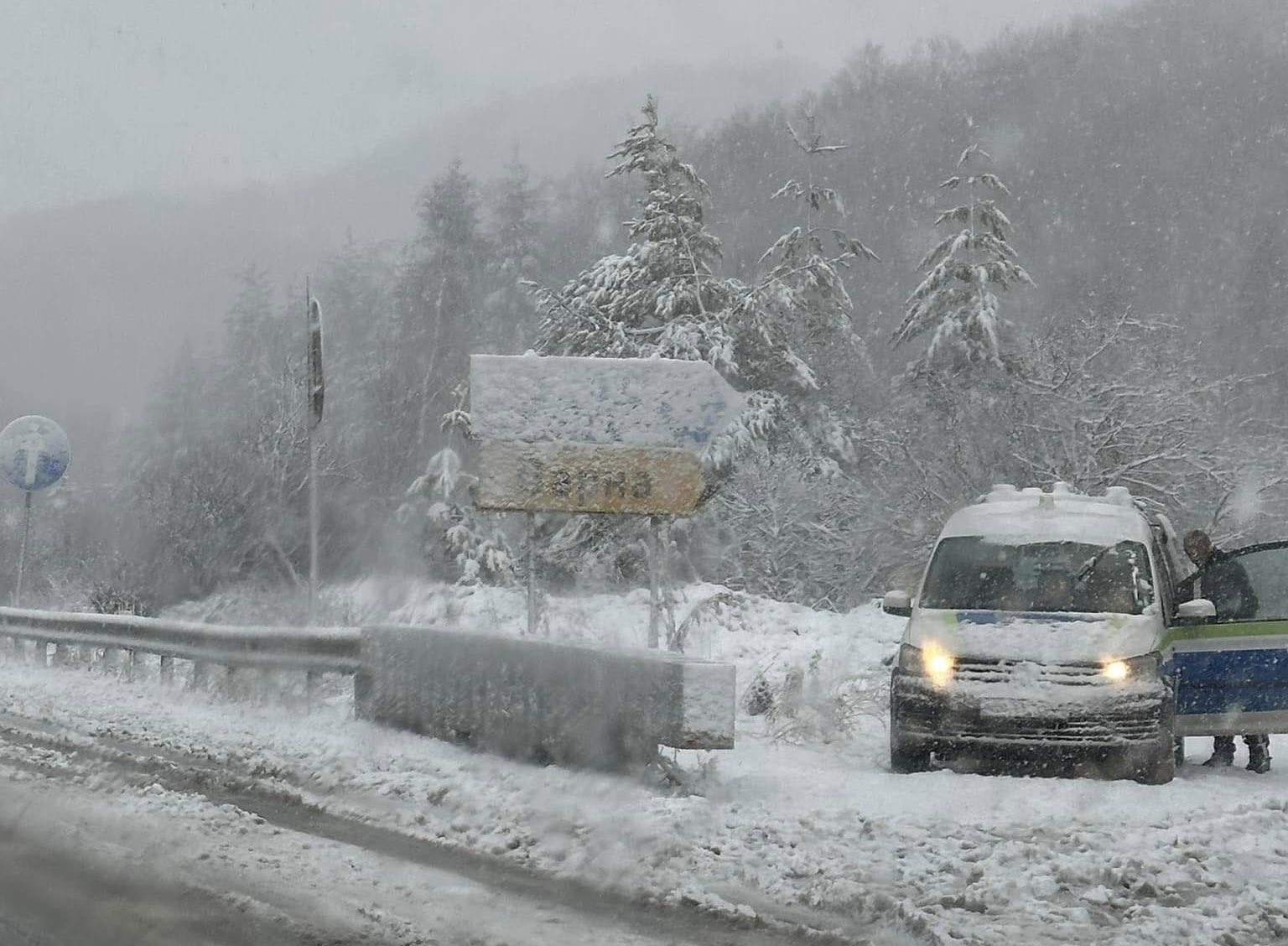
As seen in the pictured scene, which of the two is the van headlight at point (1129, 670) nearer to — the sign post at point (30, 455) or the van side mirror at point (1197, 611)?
the van side mirror at point (1197, 611)

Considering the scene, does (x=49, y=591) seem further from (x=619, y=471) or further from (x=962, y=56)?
(x=962, y=56)

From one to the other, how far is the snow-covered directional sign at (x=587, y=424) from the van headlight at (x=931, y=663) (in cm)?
327

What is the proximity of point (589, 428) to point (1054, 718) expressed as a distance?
5.10 meters

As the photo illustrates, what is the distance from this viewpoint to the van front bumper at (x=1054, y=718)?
29.5ft

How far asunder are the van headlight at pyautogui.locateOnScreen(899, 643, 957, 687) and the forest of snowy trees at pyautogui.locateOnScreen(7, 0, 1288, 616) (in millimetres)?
15253

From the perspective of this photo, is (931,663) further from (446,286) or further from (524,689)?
(446,286)

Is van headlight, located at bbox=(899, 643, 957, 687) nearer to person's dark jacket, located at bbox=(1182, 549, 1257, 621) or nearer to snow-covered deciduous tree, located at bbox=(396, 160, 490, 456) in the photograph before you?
person's dark jacket, located at bbox=(1182, 549, 1257, 621)

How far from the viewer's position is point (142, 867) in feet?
20.6

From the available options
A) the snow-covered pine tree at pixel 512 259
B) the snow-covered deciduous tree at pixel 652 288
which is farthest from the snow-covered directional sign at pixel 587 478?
the snow-covered pine tree at pixel 512 259

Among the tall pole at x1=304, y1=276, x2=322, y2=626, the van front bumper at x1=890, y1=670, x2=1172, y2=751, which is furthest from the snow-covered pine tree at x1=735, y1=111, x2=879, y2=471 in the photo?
the van front bumper at x1=890, y1=670, x2=1172, y2=751

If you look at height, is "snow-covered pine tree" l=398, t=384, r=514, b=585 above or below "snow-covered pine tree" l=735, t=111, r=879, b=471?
below

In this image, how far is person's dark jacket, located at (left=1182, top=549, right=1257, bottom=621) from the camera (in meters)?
10.6

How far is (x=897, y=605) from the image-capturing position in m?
10.3

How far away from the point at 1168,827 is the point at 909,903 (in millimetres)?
2362
